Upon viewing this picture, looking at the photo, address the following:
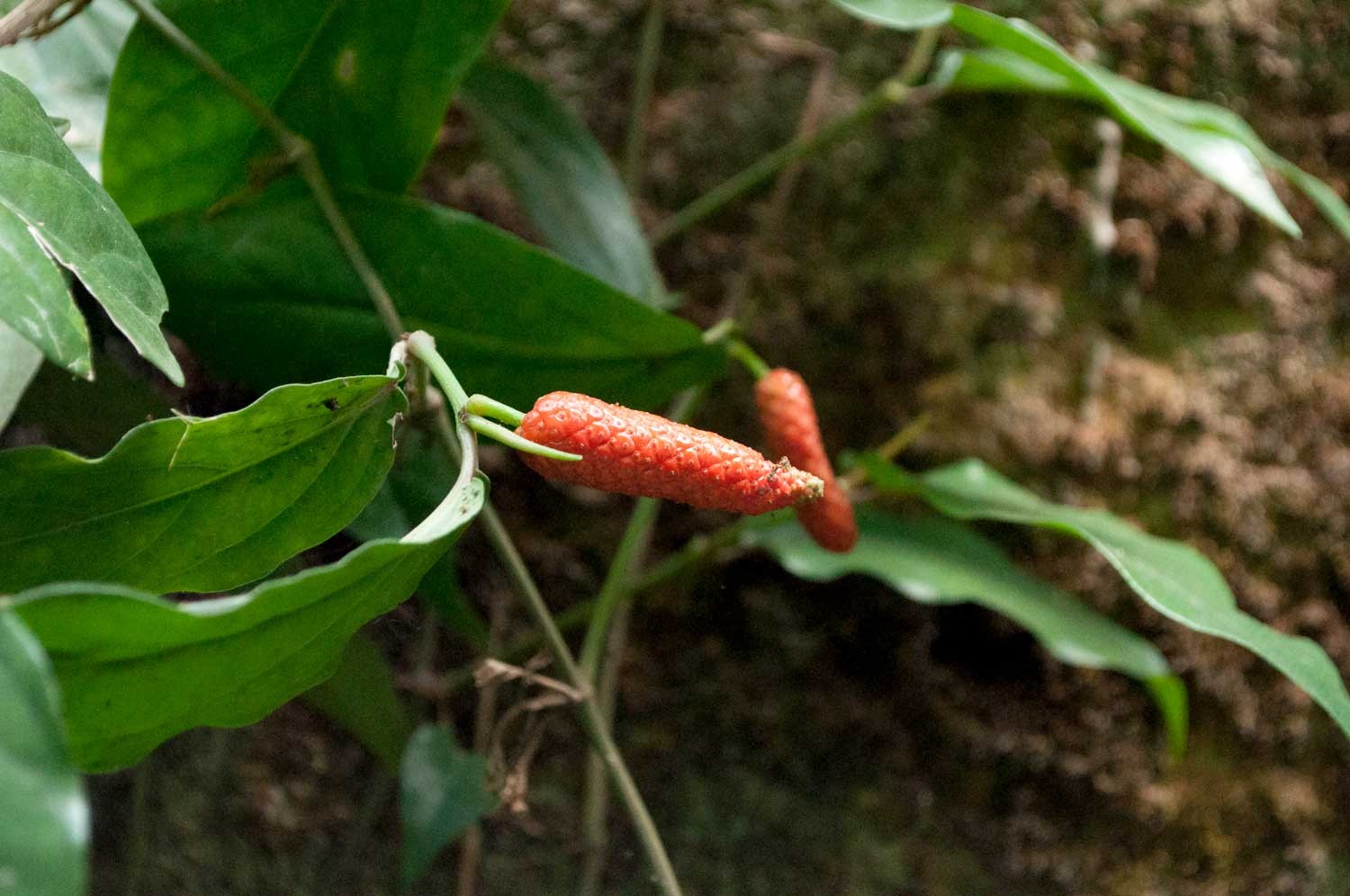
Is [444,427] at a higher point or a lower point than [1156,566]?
higher

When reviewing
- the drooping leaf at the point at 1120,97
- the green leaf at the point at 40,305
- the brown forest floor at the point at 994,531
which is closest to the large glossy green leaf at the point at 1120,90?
the drooping leaf at the point at 1120,97

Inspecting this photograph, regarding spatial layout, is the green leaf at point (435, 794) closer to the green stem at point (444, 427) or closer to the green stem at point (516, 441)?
the green stem at point (444, 427)

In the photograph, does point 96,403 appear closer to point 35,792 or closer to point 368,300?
point 368,300

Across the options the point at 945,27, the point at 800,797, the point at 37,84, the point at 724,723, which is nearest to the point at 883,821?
the point at 800,797

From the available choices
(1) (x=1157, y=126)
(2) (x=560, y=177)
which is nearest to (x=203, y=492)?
(2) (x=560, y=177)

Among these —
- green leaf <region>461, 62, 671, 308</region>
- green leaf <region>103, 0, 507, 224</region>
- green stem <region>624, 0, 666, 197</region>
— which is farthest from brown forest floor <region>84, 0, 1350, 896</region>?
green leaf <region>103, 0, 507, 224</region>

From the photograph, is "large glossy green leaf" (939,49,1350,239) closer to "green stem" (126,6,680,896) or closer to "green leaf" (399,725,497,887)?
"green stem" (126,6,680,896)
